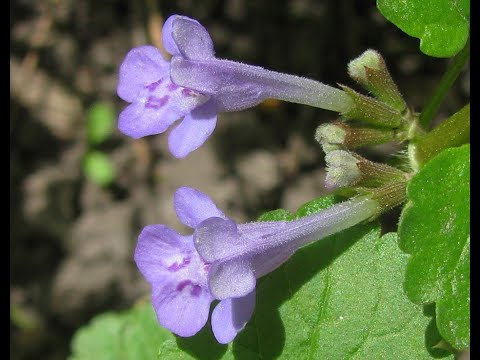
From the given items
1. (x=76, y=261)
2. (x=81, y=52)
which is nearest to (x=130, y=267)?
(x=76, y=261)

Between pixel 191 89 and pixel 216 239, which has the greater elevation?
pixel 191 89

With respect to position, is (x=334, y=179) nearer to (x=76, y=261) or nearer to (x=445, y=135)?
(x=445, y=135)

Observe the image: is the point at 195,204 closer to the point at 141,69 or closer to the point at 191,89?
the point at 191,89

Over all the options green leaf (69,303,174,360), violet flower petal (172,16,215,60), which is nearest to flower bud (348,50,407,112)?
violet flower petal (172,16,215,60)

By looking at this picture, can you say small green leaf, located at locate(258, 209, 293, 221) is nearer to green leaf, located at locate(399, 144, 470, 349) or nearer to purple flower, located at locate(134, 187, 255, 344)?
purple flower, located at locate(134, 187, 255, 344)

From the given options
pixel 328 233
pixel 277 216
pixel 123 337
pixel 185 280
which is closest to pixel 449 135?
pixel 328 233
